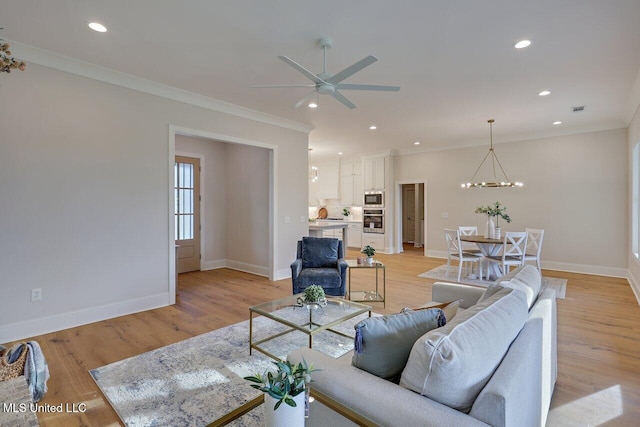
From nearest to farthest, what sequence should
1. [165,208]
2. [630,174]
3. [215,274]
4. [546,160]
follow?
1. [165,208]
2. [630,174]
3. [215,274]
4. [546,160]

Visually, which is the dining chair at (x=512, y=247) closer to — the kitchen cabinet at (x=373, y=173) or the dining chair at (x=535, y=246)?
the dining chair at (x=535, y=246)

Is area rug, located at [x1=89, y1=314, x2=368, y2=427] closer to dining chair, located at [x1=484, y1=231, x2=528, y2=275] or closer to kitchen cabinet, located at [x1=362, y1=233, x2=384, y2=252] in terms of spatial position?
dining chair, located at [x1=484, y1=231, x2=528, y2=275]

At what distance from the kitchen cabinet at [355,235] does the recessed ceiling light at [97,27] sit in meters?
7.68

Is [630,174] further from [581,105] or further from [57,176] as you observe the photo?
[57,176]

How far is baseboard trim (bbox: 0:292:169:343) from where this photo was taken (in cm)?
311

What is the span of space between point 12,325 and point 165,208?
1864mm

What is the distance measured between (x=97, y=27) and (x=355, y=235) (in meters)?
7.88

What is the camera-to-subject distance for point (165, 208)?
164 inches

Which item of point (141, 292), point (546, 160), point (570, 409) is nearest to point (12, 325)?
point (141, 292)

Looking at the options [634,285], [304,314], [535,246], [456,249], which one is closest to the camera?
[304,314]

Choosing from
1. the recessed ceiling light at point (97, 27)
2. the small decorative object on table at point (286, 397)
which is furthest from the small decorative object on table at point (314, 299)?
the recessed ceiling light at point (97, 27)

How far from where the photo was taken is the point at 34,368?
5.07 feet

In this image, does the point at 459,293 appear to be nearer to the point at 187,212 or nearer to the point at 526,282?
the point at 526,282

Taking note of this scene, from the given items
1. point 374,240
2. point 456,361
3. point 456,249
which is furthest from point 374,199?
point 456,361
